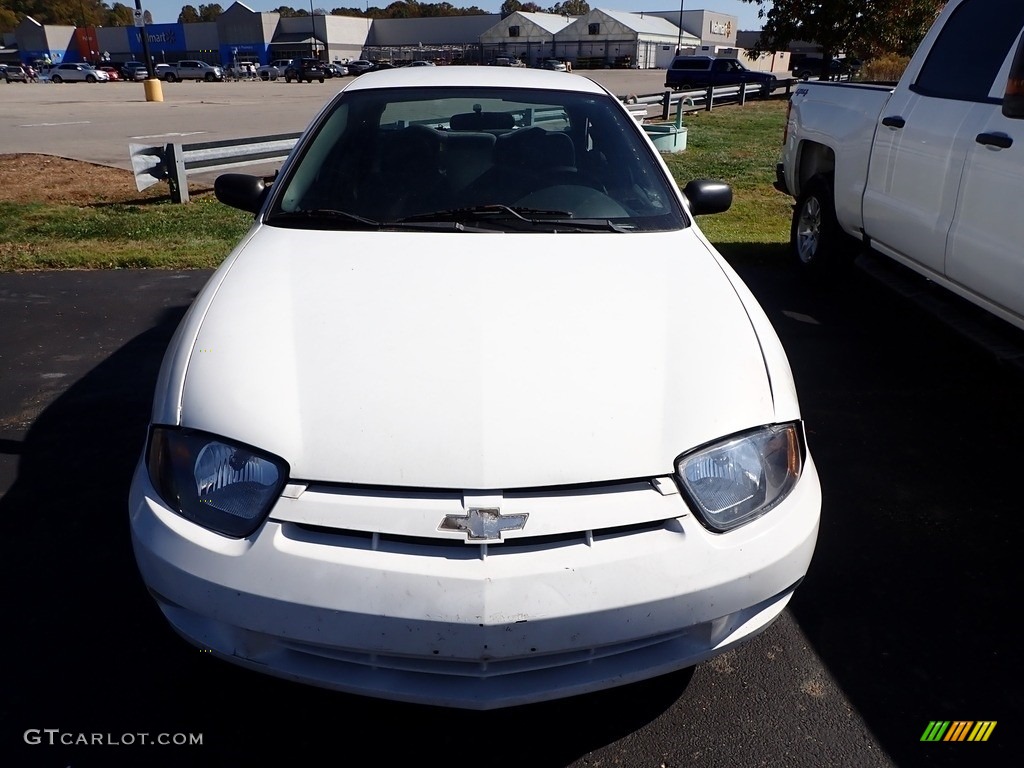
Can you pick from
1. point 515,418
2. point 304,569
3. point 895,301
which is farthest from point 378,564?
point 895,301

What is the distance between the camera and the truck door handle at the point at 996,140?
346 cm

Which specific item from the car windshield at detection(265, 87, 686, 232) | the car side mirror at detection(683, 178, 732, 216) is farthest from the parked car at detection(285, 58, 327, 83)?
the car side mirror at detection(683, 178, 732, 216)

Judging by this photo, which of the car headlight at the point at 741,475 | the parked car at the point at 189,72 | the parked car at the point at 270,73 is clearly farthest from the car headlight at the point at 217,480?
the parked car at the point at 270,73

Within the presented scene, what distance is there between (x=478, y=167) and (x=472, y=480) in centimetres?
183

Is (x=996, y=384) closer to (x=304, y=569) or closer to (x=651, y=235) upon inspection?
(x=651, y=235)

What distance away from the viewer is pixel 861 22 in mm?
22875

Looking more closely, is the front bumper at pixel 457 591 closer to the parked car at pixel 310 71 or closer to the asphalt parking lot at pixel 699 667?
the asphalt parking lot at pixel 699 667

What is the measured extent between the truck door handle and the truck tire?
1.85 m

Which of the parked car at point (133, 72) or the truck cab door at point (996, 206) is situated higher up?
the parked car at point (133, 72)

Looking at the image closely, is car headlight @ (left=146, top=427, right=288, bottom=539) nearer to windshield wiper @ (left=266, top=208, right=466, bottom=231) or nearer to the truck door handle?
windshield wiper @ (left=266, top=208, right=466, bottom=231)

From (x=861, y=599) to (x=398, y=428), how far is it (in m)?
1.76

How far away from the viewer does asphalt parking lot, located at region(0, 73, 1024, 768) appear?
2115 millimetres

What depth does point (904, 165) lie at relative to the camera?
176 inches

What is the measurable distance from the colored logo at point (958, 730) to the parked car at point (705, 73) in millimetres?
34324
